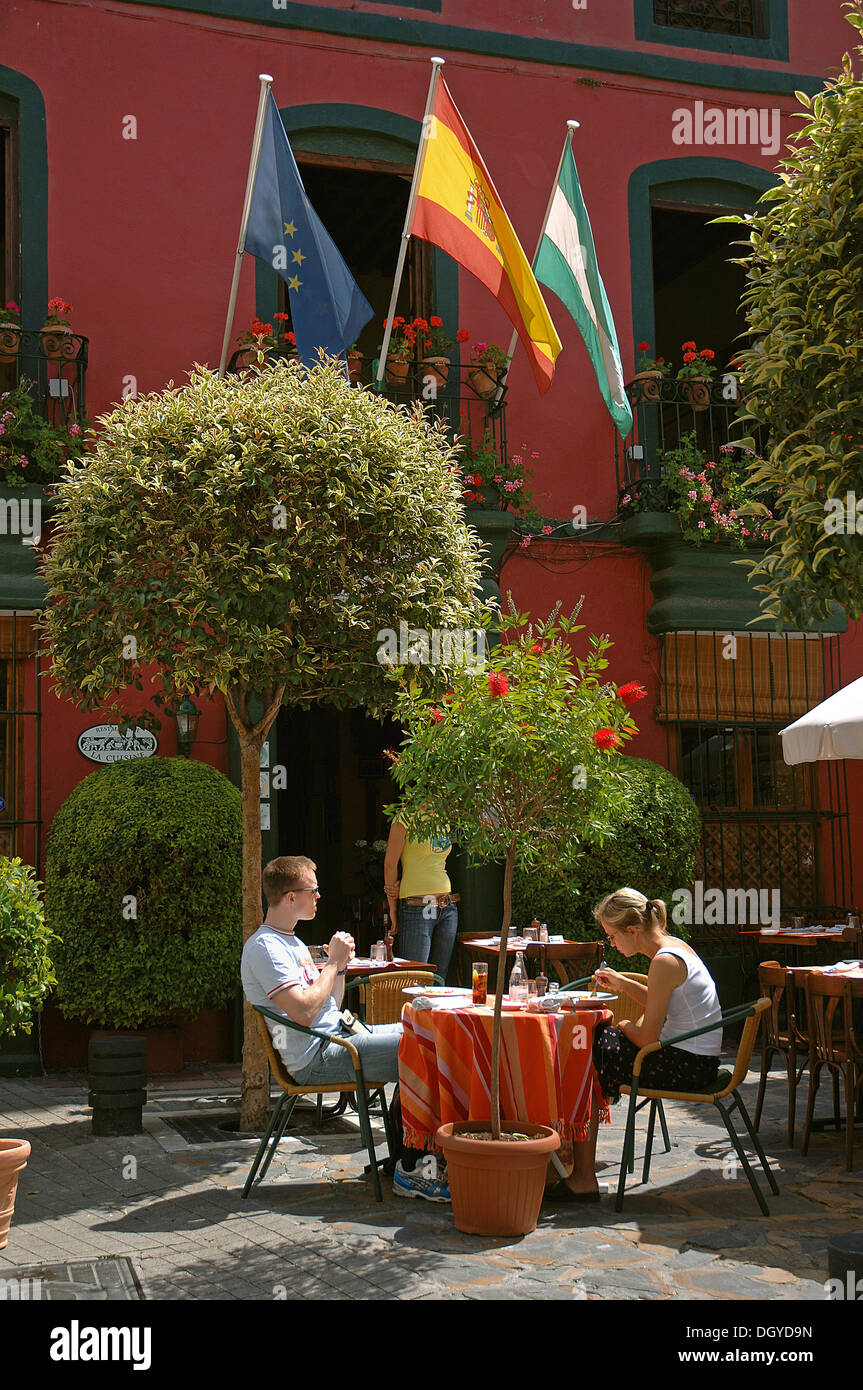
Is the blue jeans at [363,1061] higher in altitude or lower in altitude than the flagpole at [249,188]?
lower

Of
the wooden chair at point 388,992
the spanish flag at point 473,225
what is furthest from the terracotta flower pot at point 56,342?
the wooden chair at point 388,992

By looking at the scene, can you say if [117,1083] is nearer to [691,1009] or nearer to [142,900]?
[142,900]

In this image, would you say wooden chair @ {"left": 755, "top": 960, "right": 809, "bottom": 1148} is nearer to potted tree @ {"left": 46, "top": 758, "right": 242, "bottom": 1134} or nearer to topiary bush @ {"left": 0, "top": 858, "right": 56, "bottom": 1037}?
potted tree @ {"left": 46, "top": 758, "right": 242, "bottom": 1134}

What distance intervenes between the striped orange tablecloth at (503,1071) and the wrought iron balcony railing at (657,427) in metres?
5.99

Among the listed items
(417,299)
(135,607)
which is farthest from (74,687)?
(417,299)

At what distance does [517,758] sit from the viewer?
16.7 ft

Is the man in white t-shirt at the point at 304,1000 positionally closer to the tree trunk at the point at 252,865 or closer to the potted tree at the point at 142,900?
the tree trunk at the point at 252,865

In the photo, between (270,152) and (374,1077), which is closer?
(374,1077)

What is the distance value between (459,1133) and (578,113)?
903cm

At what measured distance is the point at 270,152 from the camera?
898 cm

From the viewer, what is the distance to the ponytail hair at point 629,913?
19.2ft

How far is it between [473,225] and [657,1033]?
5814 mm

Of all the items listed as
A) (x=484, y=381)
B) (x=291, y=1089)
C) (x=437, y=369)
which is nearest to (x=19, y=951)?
(x=291, y=1089)
